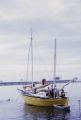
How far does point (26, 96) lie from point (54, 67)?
10.2 metres

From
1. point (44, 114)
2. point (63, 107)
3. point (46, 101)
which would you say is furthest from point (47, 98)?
point (44, 114)

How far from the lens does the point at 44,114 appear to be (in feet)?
222

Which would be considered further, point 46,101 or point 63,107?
point 46,101

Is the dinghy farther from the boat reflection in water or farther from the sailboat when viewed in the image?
the sailboat

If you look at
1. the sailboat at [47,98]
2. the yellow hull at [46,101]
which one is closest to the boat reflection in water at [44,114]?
the yellow hull at [46,101]

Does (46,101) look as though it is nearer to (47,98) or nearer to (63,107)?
(47,98)

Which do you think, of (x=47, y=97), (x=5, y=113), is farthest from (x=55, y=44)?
(x=5, y=113)

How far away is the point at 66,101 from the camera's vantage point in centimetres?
7369

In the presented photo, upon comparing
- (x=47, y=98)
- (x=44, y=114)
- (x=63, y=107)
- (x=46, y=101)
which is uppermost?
(x=47, y=98)

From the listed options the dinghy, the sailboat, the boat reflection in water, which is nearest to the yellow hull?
the sailboat

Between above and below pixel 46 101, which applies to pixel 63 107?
below

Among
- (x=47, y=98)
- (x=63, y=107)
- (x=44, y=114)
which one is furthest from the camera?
Result: (x=47, y=98)

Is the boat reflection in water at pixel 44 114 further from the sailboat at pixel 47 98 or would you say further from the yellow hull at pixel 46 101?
the sailboat at pixel 47 98

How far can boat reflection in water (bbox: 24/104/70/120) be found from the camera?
63000 mm
